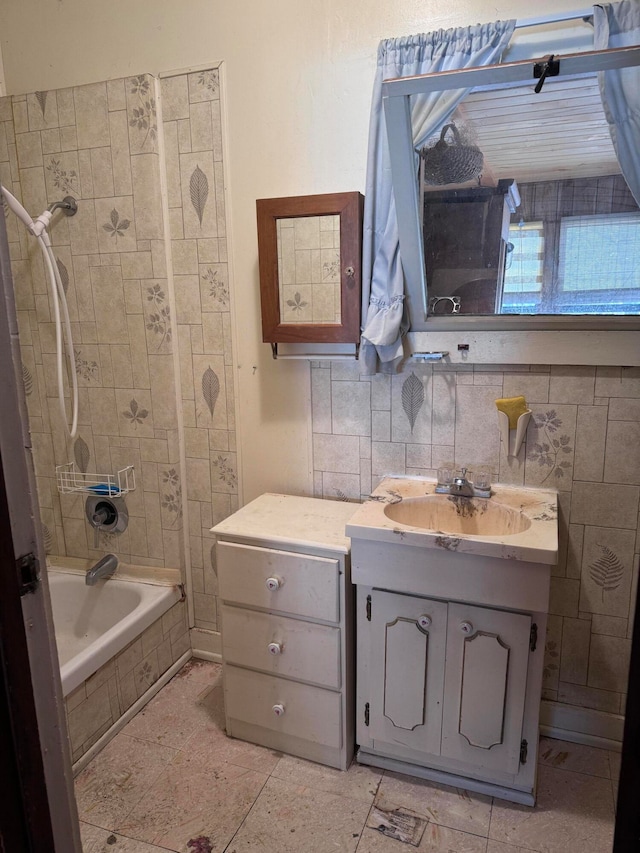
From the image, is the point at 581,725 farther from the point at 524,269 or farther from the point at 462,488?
the point at 524,269

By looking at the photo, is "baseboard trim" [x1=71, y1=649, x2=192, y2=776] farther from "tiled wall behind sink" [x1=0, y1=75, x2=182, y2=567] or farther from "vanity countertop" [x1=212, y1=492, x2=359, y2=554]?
"vanity countertop" [x1=212, y1=492, x2=359, y2=554]

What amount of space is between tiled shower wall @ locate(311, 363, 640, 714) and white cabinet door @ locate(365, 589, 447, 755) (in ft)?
1.60

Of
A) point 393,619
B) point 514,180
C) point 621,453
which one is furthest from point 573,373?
point 393,619

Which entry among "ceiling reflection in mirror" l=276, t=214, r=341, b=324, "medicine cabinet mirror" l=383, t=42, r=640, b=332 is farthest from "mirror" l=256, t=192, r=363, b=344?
"medicine cabinet mirror" l=383, t=42, r=640, b=332

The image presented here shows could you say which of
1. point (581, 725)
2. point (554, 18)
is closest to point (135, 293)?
point (554, 18)

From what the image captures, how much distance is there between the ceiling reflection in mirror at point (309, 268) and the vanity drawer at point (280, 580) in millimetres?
748

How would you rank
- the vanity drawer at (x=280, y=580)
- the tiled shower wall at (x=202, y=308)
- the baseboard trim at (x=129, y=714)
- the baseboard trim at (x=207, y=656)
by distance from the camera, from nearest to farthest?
1. the vanity drawer at (x=280, y=580)
2. the baseboard trim at (x=129, y=714)
3. the tiled shower wall at (x=202, y=308)
4. the baseboard trim at (x=207, y=656)

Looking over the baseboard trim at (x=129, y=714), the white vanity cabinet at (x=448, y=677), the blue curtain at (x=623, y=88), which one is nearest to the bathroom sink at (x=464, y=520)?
the white vanity cabinet at (x=448, y=677)

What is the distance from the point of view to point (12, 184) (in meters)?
2.14

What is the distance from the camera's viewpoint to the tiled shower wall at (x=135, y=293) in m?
2.00

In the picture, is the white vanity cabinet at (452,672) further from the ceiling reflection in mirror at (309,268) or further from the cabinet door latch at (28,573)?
the cabinet door latch at (28,573)

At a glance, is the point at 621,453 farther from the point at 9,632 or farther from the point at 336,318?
the point at 9,632

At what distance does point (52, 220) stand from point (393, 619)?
6.15 ft

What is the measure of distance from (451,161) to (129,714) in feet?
6.72
